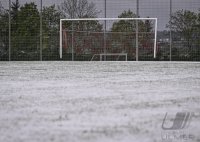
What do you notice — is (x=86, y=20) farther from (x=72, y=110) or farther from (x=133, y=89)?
(x=72, y=110)

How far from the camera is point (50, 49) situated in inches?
886

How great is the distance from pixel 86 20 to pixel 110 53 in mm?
2565

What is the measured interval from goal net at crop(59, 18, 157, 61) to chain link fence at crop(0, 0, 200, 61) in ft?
0.18

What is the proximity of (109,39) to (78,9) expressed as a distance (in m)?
3.23

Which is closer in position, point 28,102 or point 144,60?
point 28,102

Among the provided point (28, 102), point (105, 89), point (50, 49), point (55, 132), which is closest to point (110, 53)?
point (50, 49)

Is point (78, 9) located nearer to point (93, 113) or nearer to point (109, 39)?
point (109, 39)

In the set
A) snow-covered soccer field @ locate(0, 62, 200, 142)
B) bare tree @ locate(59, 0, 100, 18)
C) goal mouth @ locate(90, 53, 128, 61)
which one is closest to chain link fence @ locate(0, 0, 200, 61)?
bare tree @ locate(59, 0, 100, 18)

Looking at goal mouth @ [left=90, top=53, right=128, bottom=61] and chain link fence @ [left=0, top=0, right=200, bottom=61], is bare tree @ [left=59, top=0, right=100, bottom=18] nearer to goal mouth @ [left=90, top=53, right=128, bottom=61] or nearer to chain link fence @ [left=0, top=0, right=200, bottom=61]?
chain link fence @ [left=0, top=0, right=200, bottom=61]

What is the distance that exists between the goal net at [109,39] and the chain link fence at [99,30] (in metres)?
0.05

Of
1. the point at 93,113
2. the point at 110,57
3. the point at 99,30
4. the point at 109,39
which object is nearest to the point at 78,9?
the point at 99,30

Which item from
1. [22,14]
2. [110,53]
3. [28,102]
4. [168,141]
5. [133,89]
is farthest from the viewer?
[22,14]

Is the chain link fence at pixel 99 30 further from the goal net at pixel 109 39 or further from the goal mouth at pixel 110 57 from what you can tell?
the goal mouth at pixel 110 57

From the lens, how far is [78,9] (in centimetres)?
2356
